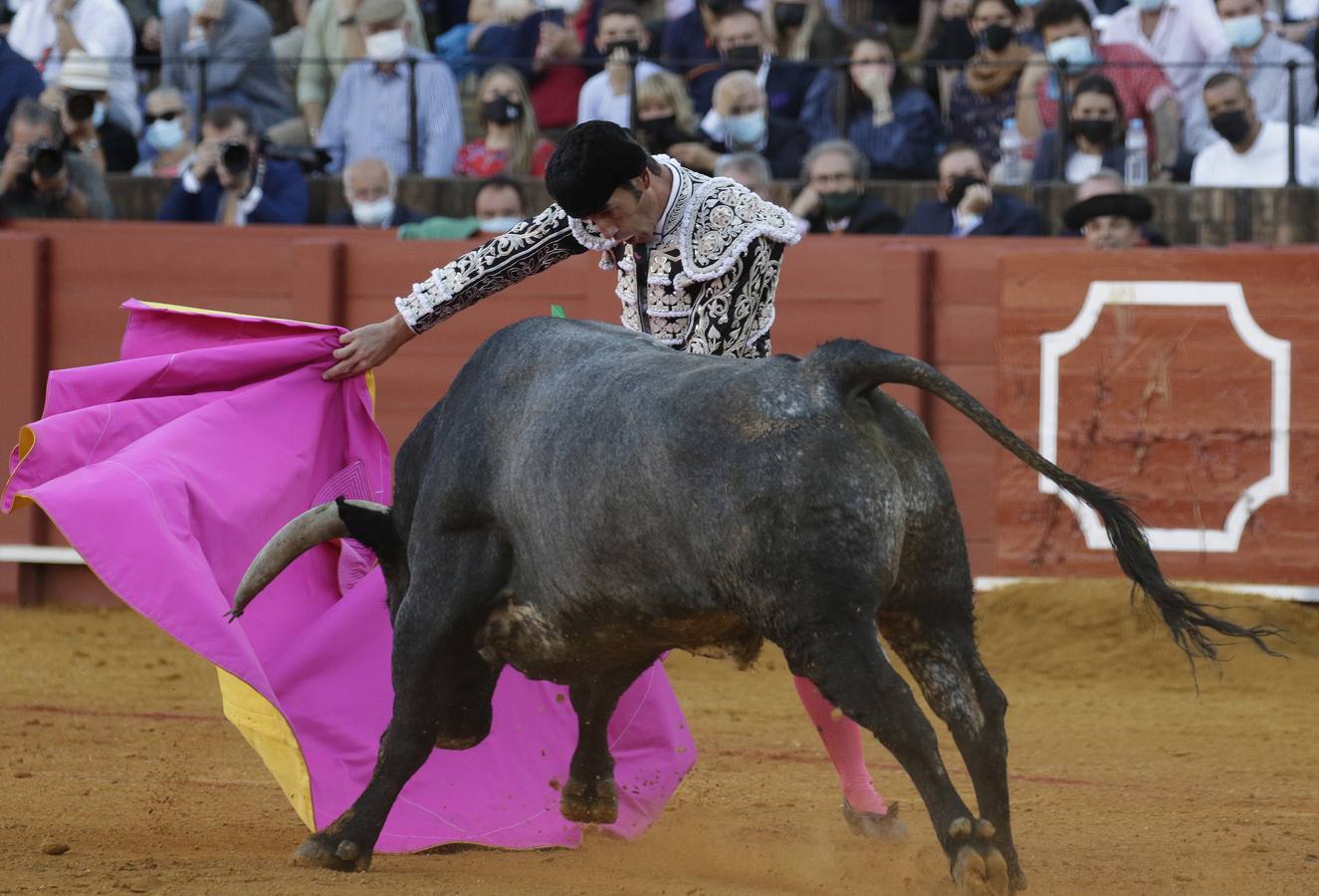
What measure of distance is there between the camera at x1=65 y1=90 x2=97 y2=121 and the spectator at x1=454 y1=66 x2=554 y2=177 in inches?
66.2

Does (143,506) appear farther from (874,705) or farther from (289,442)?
(874,705)

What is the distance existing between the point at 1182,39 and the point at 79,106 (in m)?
4.48

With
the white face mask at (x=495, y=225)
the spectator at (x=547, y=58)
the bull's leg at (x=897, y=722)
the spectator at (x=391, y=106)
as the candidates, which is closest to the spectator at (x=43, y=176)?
the spectator at (x=391, y=106)

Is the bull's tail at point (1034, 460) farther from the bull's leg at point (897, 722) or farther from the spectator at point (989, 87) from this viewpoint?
the spectator at point (989, 87)

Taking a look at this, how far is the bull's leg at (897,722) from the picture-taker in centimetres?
271

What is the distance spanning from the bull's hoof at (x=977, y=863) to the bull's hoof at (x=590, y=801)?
1.06 metres

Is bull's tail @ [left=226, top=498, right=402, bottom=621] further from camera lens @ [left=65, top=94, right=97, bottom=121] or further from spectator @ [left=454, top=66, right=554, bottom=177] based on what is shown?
camera lens @ [left=65, top=94, right=97, bottom=121]

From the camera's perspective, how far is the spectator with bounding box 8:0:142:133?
8820 mm

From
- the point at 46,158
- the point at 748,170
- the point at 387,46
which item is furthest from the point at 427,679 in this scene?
the point at 387,46

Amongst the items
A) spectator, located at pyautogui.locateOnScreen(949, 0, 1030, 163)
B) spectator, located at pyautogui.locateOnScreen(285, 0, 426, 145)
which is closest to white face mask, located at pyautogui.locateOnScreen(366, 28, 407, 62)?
spectator, located at pyautogui.locateOnScreen(285, 0, 426, 145)

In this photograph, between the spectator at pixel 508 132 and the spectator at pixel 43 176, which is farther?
the spectator at pixel 508 132

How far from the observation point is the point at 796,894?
3.16m

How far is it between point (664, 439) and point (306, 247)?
4.24 m

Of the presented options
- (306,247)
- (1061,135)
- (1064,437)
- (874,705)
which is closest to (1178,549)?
(1064,437)
